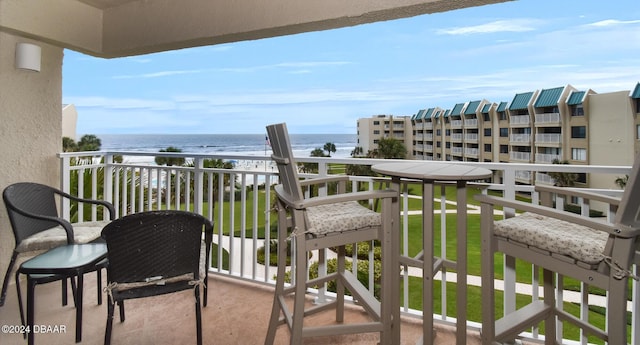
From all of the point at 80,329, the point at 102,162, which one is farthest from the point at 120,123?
the point at 80,329

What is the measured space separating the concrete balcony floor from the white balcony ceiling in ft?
6.97

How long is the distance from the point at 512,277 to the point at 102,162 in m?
4.00

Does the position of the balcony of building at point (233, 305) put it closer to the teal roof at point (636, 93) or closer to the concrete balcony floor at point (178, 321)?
the concrete balcony floor at point (178, 321)

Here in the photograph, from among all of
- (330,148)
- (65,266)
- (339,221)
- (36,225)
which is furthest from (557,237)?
(330,148)

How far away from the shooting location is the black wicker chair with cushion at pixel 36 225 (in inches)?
90.2

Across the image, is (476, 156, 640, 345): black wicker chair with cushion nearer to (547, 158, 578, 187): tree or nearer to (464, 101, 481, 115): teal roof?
(547, 158, 578, 187): tree

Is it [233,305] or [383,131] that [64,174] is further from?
[383,131]

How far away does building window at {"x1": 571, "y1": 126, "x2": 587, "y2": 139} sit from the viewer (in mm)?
11484

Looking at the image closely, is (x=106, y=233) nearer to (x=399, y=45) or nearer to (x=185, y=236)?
(x=185, y=236)

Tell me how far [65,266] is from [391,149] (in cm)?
1389

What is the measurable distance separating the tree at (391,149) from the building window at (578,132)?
5.98m

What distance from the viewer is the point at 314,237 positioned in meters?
1.64

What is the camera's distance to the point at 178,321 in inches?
95.0

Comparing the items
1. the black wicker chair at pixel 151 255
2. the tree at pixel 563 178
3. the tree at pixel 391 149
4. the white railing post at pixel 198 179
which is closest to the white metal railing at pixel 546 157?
the tree at pixel 391 149
